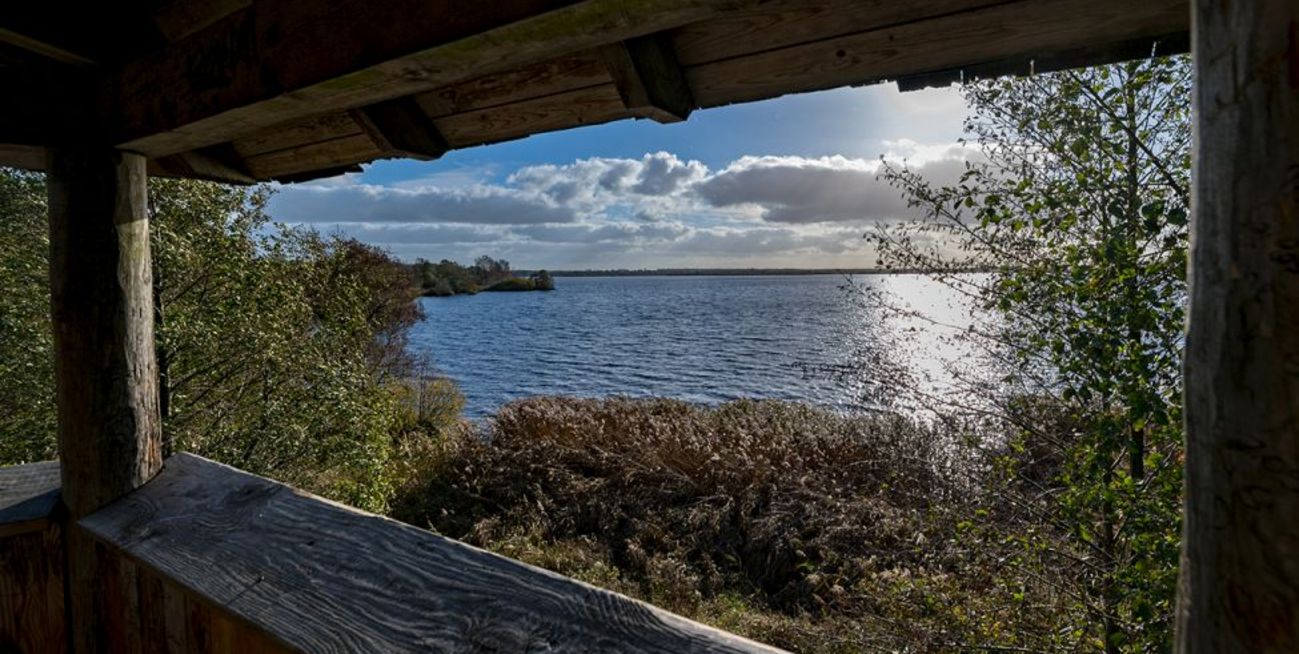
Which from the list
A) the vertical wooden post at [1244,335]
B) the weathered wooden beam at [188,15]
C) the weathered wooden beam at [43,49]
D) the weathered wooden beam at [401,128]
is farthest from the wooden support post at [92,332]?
the vertical wooden post at [1244,335]

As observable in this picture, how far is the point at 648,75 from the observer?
120 centimetres

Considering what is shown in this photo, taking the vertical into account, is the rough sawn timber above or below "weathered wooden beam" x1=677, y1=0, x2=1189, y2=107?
below

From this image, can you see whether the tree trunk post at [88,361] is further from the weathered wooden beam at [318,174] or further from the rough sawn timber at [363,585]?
the weathered wooden beam at [318,174]

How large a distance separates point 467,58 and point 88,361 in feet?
4.58

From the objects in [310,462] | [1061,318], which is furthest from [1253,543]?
[310,462]

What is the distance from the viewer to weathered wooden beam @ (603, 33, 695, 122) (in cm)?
117

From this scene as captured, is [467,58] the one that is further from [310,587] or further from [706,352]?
[706,352]

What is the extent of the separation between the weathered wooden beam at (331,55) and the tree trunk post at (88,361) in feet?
0.53

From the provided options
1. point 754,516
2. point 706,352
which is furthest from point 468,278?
point 754,516

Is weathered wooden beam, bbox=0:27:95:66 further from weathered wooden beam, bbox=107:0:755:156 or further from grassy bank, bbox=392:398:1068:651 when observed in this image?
grassy bank, bbox=392:398:1068:651

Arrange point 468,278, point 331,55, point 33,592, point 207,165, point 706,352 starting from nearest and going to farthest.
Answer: point 331,55, point 33,592, point 207,165, point 706,352, point 468,278

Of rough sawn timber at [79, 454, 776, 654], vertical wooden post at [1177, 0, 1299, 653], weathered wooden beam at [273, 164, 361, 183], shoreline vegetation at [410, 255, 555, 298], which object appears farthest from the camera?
shoreline vegetation at [410, 255, 555, 298]

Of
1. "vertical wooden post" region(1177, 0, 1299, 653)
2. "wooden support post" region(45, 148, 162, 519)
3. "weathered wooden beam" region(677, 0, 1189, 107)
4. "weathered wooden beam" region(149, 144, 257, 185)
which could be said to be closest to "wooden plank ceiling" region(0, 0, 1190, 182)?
"weathered wooden beam" region(677, 0, 1189, 107)

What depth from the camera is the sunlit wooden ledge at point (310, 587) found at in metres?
0.87
